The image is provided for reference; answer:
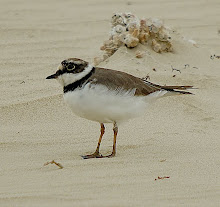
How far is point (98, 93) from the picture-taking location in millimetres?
4406

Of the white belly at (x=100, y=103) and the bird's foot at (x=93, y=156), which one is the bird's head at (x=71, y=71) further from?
the bird's foot at (x=93, y=156)

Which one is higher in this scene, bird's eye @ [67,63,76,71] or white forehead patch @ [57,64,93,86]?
bird's eye @ [67,63,76,71]

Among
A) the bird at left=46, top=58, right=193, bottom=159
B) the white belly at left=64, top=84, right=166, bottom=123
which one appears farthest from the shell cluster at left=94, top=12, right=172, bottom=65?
the white belly at left=64, top=84, right=166, bottom=123

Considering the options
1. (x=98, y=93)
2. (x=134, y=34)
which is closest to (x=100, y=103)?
(x=98, y=93)

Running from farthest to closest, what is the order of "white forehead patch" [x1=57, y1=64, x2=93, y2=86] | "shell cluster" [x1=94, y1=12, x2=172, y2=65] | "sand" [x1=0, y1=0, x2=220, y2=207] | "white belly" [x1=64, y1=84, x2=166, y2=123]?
"shell cluster" [x1=94, y1=12, x2=172, y2=65]
"white forehead patch" [x1=57, y1=64, x2=93, y2=86]
"white belly" [x1=64, y1=84, x2=166, y2=123]
"sand" [x1=0, y1=0, x2=220, y2=207]

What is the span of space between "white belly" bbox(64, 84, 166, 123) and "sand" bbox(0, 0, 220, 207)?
390 millimetres

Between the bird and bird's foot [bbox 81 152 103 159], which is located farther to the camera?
bird's foot [bbox 81 152 103 159]

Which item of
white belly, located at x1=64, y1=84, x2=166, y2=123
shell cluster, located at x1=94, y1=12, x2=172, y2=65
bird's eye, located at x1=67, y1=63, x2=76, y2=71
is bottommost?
shell cluster, located at x1=94, y1=12, x2=172, y2=65

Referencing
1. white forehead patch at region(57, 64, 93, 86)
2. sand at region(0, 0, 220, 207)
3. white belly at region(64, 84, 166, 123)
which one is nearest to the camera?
sand at region(0, 0, 220, 207)

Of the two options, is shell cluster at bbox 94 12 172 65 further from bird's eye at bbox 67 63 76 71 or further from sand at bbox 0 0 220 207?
bird's eye at bbox 67 63 76 71

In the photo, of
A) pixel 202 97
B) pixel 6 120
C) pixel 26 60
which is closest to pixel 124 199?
pixel 6 120

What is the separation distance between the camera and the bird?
4.40 m

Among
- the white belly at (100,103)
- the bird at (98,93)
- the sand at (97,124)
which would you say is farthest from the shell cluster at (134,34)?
the white belly at (100,103)

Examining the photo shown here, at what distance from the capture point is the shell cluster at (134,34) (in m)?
6.96
